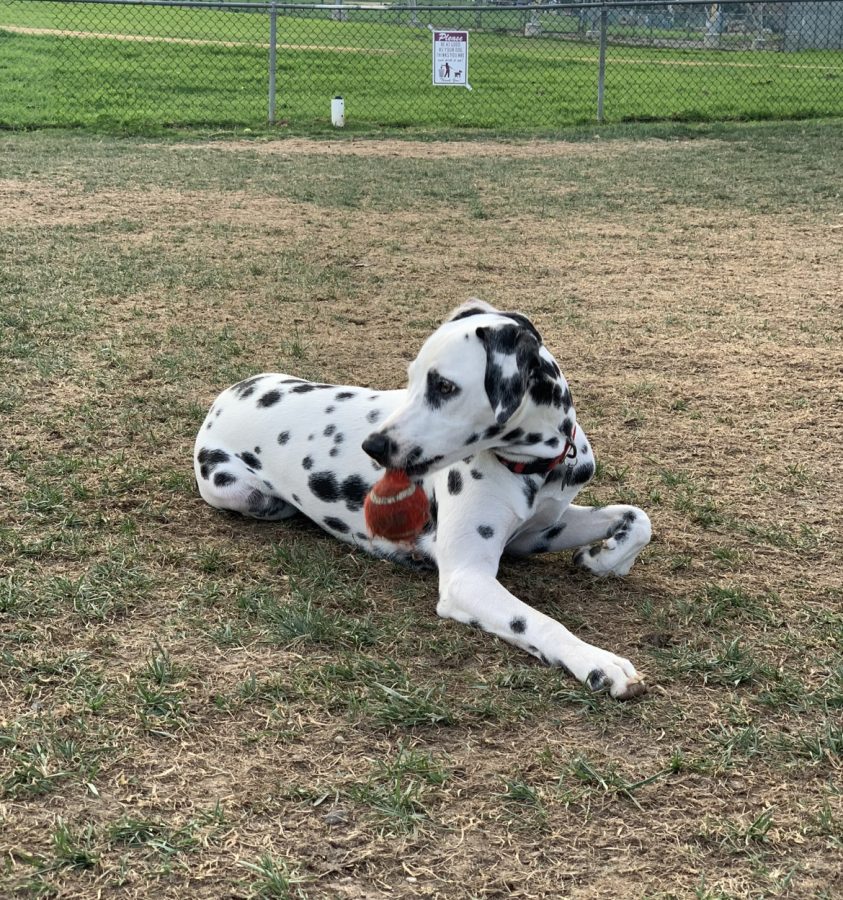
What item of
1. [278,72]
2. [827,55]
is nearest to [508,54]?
[278,72]

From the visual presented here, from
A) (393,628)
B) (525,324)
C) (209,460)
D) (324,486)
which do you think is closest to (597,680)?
(393,628)

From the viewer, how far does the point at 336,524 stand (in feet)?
13.9

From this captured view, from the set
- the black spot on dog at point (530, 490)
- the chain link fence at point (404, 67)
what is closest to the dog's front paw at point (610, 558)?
the black spot on dog at point (530, 490)

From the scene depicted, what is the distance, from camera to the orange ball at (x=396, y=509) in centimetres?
367

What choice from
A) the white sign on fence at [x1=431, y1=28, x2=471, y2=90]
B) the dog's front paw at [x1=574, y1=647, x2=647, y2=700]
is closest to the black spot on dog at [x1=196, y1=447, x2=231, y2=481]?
the dog's front paw at [x1=574, y1=647, x2=647, y2=700]

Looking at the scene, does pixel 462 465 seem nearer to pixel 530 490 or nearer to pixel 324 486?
pixel 530 490

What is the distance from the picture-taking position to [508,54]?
989 inches

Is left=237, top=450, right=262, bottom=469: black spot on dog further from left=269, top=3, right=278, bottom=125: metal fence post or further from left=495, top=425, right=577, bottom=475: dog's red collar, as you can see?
left=269, top=3, right=278, bottom=125: metal fence post

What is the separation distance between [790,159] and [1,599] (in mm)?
12230

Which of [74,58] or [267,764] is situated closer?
[267,764]

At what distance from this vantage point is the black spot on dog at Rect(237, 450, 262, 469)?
4438 millimetres

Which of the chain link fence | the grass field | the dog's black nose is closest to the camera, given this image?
the grass field

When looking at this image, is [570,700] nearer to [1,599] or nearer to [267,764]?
[267,764]

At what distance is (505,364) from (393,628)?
91 centimetres
